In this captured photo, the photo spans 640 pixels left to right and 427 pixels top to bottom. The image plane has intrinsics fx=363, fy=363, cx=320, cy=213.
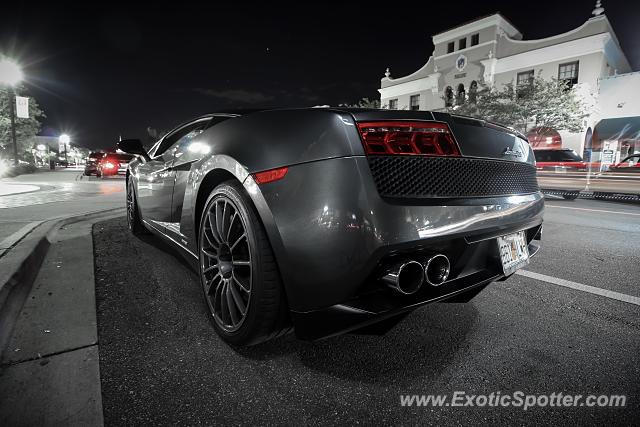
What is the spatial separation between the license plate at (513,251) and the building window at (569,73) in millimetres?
26209

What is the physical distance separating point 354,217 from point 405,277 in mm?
312

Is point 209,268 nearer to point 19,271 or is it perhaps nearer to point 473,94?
point 19,271

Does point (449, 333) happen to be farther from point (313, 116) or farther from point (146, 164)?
point (146, 164)

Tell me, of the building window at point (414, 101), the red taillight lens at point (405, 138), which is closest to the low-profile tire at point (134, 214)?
the red taillight lens at point (405, 138)

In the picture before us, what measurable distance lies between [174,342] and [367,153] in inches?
53.9

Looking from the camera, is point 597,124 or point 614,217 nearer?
point 614,217

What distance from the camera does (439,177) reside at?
155cm

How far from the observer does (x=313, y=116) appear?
5.16 feet

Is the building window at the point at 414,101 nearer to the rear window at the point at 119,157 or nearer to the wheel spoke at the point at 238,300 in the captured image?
the rear window at the point at 119,157

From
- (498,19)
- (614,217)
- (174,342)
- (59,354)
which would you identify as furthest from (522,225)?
(498,19)

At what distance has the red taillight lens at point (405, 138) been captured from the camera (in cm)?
147

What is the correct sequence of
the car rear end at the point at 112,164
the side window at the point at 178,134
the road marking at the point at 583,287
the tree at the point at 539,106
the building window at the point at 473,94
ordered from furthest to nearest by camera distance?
the building window at the point at 473,94, the tree at the point at 539,106, the car rear end at the point at 112,164, the side window at the point at 178,134, the road marking at the point at 583,287

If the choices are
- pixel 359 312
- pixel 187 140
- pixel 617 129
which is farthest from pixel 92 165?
pixel 617 129

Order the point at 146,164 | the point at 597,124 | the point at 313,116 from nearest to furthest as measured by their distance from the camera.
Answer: the point at 313,116 < the point at 146,164 < the point at 597,124
